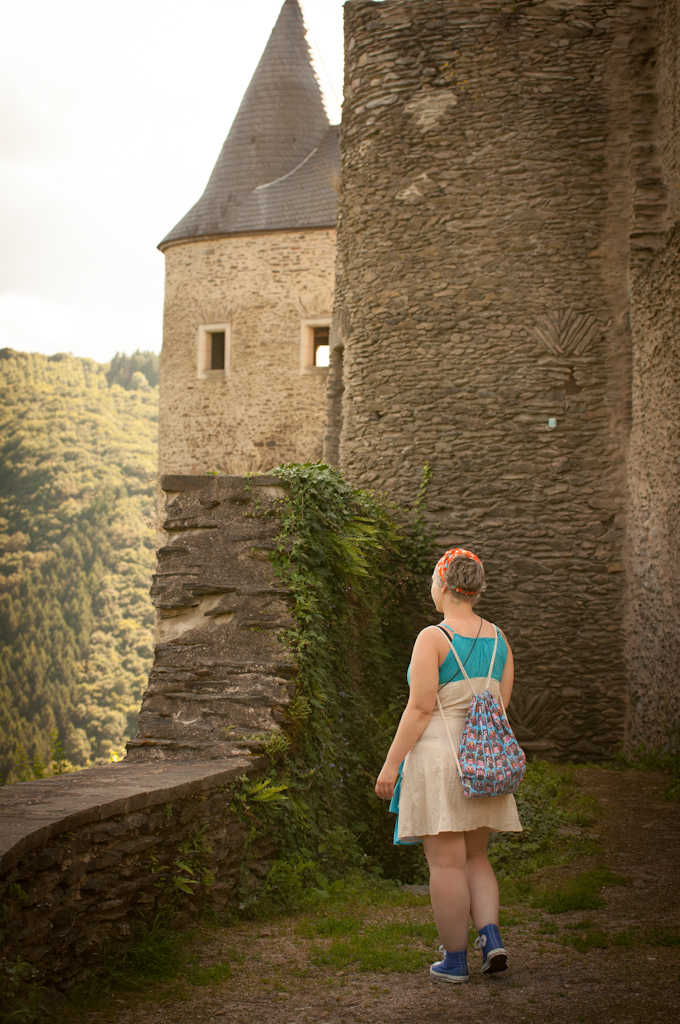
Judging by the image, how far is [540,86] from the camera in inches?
324

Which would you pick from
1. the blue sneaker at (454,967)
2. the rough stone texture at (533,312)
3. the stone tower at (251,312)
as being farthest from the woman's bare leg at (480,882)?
the stone tower at (251,312)

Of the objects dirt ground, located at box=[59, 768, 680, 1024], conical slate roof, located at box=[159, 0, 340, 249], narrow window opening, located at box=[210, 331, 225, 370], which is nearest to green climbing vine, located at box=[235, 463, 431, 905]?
dirt ground, located at box=[59, 768, 680, 1024]

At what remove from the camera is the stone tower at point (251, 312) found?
17.9m

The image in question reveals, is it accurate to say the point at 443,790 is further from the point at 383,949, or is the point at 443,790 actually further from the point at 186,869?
the point at 186,869

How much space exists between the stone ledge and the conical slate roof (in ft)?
49.8

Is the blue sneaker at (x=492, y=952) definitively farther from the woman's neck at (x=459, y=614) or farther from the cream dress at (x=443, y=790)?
the woman's neck at (x=459, y=614)

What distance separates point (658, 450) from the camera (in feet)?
24.1

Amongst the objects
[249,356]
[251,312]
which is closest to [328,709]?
[249,356]

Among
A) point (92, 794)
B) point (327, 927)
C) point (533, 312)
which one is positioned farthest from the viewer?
point (533, 312)

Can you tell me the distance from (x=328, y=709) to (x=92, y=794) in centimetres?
204

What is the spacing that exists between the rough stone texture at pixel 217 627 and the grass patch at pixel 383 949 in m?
1.04

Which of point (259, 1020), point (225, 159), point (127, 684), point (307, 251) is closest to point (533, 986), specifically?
point (259, 1020)

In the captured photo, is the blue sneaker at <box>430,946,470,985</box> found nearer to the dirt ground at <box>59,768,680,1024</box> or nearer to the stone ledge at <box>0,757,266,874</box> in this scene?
the dirt ground at <box>59,768,680,1024</box>

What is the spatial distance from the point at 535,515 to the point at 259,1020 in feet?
18.9
